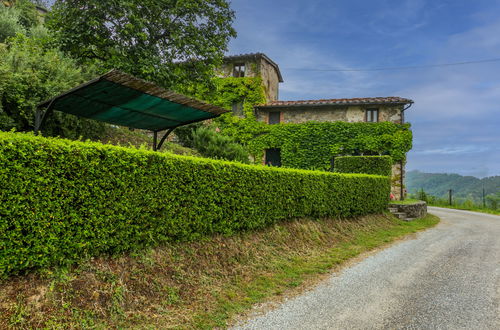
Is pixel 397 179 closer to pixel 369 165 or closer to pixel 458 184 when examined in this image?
pixel 369 165

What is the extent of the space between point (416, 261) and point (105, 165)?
6321 millimetres

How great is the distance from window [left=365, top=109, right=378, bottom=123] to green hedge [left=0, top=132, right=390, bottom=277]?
653 inches

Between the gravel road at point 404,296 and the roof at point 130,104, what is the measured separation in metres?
4.04

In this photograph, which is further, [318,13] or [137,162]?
[318,13]

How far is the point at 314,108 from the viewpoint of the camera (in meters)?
21.4

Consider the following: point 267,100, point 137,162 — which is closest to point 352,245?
point 137,162

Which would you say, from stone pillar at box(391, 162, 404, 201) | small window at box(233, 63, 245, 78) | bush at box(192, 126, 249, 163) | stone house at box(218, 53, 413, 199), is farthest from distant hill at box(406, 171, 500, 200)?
bush at box(192, 126, 249, 163)

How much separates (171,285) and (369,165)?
12243 mm

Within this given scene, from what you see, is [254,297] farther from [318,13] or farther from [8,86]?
[318,13]

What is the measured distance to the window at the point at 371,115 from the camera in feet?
66.7

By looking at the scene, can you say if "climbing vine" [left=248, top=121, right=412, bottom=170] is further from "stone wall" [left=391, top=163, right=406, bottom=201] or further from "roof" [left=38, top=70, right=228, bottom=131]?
"roof" [left=38, top=70, right=228, bottom=131]

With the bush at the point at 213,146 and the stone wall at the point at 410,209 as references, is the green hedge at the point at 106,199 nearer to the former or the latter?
the bush at the point at 213,146

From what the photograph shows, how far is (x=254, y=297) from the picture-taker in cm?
409

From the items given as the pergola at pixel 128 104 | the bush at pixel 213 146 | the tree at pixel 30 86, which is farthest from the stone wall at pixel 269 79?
the pergola at pixel 128 104
